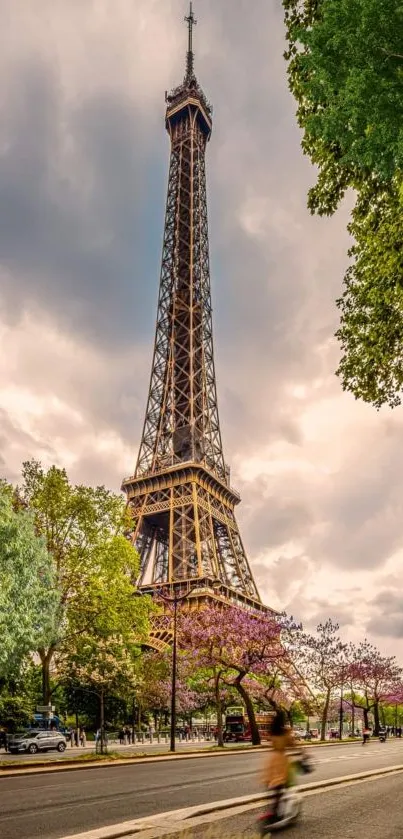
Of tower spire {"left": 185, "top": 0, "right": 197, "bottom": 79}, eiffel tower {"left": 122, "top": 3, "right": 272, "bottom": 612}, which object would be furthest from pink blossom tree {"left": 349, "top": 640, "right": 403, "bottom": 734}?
tower spire {"left": 185, "top": 0, "right": 197, "bottom": 79}

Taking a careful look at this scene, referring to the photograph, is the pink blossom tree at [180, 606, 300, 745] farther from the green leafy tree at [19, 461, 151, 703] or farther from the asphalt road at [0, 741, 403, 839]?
the asphalt road at [0, 741, 403, 839]

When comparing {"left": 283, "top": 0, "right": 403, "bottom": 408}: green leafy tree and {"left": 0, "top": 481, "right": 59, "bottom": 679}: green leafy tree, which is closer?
{"left": 283, "top": 0, "right": 403, "bottom": 408}: green leafy tree

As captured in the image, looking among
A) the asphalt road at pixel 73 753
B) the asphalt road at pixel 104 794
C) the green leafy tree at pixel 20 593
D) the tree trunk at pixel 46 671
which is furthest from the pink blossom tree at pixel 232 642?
the asphalt road at pixel 104 794

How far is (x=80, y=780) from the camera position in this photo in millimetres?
16984

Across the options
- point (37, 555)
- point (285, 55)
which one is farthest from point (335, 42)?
point (37, 555)

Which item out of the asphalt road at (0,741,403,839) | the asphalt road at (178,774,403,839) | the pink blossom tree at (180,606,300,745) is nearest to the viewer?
the asphalt road at (178,774,403,839)

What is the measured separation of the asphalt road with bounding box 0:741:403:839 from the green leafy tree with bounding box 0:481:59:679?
20.4 feet

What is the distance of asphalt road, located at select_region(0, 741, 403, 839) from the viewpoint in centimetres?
937

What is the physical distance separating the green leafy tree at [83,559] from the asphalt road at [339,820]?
769 inches

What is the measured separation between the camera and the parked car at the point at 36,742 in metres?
34.7

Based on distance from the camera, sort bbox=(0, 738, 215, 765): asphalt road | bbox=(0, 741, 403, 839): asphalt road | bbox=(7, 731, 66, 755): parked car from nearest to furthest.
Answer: bbox=(0, 741, 403, 839): asphalt road < bbox=(0, 738, 215, 765): asphalt road < bbox=(7, 731, 66, 755): parked car

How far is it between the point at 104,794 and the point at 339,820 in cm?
570

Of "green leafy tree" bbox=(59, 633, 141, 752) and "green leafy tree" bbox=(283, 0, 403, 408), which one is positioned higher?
"green leafy tree" bbox=(283, 0, 403, 408)

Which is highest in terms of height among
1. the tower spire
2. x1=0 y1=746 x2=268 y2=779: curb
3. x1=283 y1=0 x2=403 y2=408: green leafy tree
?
the tower spire
